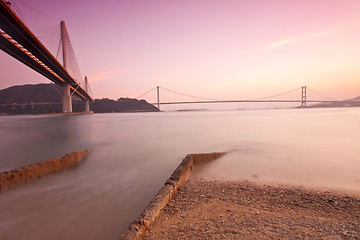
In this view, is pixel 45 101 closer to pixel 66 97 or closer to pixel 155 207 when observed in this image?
pixel 66 97

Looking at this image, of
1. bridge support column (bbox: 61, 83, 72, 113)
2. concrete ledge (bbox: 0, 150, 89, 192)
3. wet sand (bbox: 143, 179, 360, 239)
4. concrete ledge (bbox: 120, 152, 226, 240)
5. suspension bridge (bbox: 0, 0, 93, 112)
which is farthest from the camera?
bridge support column (bbox: 61, 83, 72, 113)

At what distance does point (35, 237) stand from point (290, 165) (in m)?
6.21

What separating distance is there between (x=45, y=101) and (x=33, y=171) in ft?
321

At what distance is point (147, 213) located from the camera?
7.78 ft

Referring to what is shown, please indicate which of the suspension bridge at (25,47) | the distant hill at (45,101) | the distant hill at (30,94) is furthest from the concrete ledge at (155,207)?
the distant hill at (30,94)

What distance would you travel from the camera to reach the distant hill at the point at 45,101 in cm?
7087

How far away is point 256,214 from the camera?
2.63m

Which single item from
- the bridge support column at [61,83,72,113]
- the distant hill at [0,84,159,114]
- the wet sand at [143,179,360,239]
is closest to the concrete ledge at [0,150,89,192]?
the wet sand at [143,179,360,239]

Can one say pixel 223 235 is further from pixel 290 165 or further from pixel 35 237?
pixel 290 165

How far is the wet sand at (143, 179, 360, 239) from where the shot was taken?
2.17m

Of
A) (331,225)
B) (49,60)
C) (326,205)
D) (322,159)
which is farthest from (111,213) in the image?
(49,60)

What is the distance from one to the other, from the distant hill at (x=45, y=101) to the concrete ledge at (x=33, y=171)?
249ft

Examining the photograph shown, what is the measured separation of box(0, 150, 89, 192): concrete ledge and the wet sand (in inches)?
131

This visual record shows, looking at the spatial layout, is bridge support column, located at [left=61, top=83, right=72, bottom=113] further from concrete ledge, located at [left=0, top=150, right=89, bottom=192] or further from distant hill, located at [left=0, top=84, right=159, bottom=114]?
concrete ledge, located at [left=0, top=150, right=89, bottom=192]
